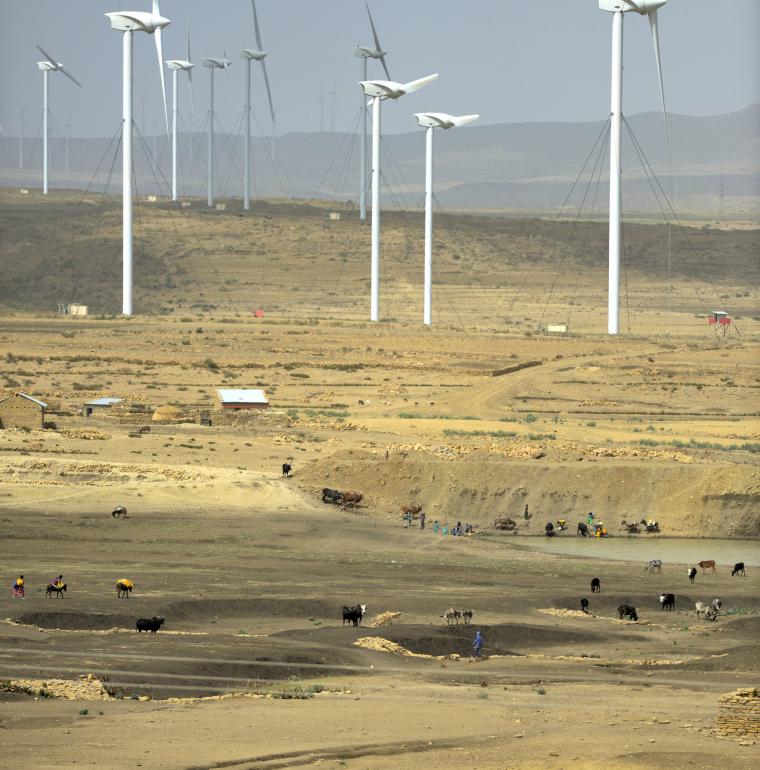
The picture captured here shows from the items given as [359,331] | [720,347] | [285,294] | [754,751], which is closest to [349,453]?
[754,751]

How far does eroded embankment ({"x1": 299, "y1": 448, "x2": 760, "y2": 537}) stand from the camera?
A: 5134 cm

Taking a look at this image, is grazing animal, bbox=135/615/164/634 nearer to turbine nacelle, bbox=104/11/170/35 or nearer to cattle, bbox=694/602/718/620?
cattle, bbox=694/602/718/620

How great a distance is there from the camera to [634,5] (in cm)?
9750

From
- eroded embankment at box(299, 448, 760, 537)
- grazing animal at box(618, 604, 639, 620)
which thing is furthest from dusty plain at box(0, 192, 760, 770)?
grazing animal at box(618, 604, 639, 620)

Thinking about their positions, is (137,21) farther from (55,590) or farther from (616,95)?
(55,590)

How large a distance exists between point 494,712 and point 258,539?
2015cm

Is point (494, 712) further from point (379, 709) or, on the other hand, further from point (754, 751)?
point (754, 751)

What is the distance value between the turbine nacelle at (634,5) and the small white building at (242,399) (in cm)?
3731

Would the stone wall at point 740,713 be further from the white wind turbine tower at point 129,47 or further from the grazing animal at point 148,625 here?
the white wind turbine tower at point 129,47

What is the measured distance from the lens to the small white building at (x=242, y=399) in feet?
231

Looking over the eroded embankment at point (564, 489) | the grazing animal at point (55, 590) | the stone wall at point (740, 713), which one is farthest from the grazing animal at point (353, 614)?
the eroded embankment at point (564, 489)

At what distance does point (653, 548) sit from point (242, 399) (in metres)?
26.0

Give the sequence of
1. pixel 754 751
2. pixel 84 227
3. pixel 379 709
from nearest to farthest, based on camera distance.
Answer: pixel 754 751 < pixel 379 709 < pixel 84 227

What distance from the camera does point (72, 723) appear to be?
2669 cm
